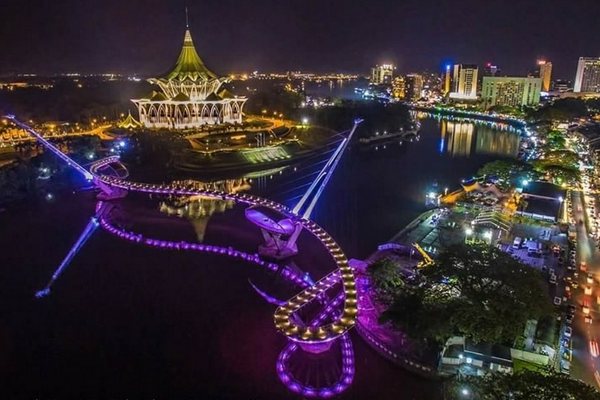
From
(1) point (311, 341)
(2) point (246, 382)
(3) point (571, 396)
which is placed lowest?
(2) point (246, 382)

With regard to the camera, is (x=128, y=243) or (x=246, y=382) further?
(x=128, y=243)

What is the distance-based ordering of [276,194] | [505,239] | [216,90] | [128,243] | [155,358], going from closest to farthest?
[155,358]
[505,239]
[128,243]
[276,194]
[216,90]

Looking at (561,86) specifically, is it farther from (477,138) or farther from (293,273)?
(293,273)

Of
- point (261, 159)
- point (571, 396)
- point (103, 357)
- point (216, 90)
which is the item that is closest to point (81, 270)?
point (103, 357)

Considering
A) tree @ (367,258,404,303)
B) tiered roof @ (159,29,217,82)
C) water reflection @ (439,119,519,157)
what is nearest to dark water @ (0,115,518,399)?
tree @ (367,258,404,303)

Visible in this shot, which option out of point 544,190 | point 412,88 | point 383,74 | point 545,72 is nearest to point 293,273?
point 544,190

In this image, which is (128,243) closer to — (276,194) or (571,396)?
(276,194)
